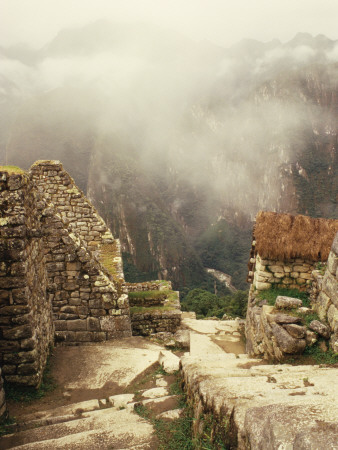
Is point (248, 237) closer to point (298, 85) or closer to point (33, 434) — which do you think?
point (298, 85)

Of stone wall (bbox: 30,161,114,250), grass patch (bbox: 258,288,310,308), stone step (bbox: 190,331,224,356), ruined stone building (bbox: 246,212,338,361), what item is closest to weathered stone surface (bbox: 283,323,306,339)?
ruined stone building (bbox: 246,212,338,361)

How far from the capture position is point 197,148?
160 meters

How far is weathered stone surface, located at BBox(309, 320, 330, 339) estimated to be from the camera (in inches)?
178

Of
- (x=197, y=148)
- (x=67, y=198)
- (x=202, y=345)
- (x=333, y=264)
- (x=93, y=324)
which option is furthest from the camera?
(x=197, y=148)

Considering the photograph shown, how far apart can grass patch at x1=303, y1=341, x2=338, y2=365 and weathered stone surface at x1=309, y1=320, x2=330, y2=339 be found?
0.16 metres

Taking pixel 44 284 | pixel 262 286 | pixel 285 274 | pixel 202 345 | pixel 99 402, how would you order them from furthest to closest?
pixel 202 345, pixel 262 286, pixel 285 274, pixel 44 284, pixel 99 402

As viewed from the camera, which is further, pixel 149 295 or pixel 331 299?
pixel 149 295

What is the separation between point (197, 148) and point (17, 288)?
6405 inches

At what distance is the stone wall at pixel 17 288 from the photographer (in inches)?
147

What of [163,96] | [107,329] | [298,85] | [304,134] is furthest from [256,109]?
[107,329]

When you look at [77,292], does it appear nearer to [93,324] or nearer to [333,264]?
[93,324]

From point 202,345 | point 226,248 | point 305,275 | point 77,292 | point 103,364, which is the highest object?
point 77,292

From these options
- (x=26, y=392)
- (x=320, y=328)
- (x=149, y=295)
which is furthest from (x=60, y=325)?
(x=320, y=328)

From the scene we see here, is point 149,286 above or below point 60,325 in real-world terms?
below
